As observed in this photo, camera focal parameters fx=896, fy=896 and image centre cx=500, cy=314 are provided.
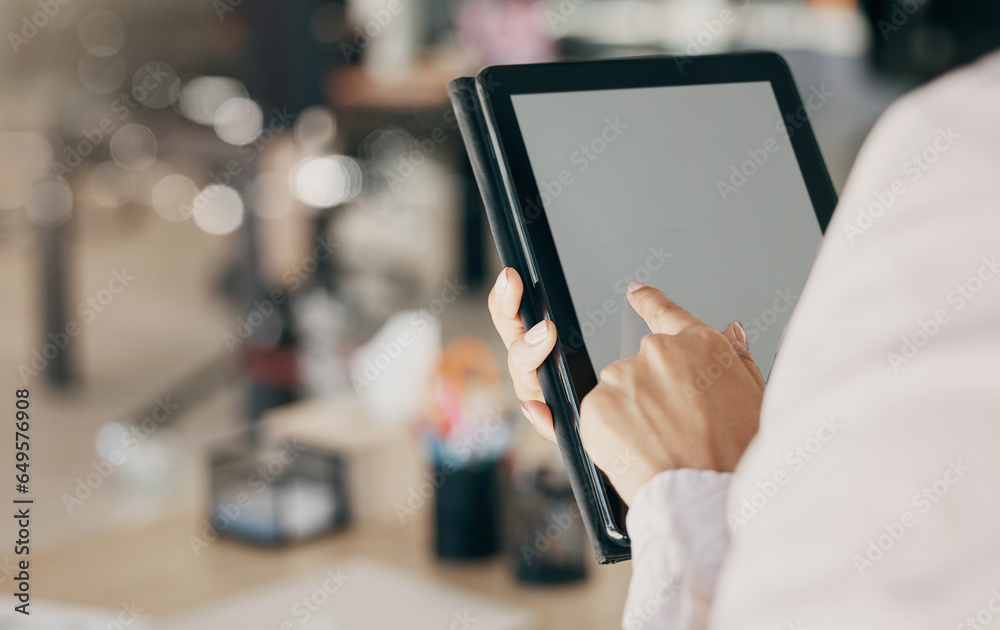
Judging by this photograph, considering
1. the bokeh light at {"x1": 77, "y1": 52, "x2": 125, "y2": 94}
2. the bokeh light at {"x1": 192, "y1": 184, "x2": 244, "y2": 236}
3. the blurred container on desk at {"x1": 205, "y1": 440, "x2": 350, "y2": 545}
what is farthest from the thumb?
the bokeh light at {"x1": 77, "y1": 52, "x2": 125, "y2": 94}

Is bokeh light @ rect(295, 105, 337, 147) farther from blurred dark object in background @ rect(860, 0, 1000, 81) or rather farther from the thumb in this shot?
the thumb

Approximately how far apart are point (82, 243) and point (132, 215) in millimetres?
471

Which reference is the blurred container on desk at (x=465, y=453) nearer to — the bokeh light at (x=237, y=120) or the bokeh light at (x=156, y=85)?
the bokeh light at (x=237, y=120)

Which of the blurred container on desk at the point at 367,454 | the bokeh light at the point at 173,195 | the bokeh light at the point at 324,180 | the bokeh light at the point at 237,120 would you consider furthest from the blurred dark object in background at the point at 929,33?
the bokeh light at the point at 173,195

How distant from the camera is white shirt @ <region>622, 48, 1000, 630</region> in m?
0.33

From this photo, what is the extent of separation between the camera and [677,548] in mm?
456

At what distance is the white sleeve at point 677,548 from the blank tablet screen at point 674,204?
0.40 ft

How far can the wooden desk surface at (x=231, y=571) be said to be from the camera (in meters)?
1.11

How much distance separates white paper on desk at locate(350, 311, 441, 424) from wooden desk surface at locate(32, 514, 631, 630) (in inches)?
7.9

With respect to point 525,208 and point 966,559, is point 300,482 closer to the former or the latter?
point 525,208

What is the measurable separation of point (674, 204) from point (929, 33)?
3664mm

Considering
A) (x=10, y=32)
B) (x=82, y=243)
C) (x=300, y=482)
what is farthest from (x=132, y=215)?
(x=300, y=482)

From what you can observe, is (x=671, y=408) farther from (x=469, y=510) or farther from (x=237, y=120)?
A: (x=237, y=120)

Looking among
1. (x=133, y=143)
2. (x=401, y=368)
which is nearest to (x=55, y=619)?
(x=401, y=368)
